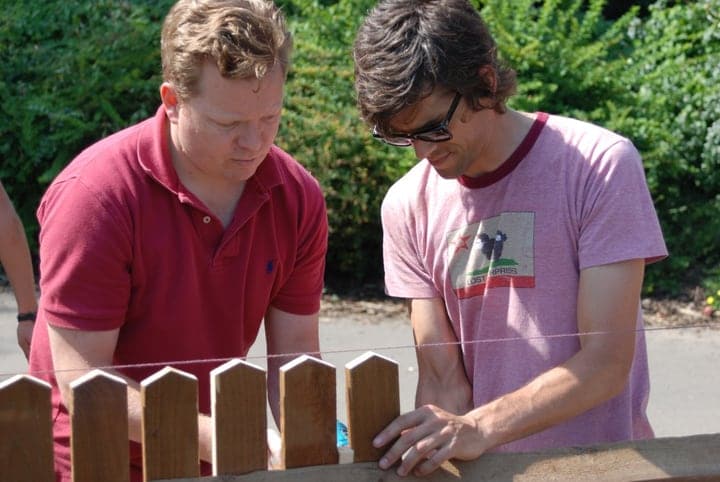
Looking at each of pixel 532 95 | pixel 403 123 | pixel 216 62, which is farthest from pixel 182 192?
pixel 532 95

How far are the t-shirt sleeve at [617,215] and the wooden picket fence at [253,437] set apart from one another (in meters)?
0.38

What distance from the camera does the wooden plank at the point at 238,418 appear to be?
7.06 feet

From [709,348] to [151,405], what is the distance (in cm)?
503

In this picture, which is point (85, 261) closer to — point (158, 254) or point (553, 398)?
point (158, 254)

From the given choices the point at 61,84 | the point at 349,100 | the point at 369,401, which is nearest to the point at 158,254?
the point at 369,401

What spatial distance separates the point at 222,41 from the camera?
7.75 feet

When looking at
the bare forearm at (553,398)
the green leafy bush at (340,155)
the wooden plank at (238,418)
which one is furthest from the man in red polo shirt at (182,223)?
the green leafy bush at (340,155)

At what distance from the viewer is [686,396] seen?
19.0 feet

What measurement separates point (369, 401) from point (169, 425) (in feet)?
1.25

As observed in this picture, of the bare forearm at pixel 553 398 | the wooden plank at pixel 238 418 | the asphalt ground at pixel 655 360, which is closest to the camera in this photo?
the wooden plank at pixel 238 418

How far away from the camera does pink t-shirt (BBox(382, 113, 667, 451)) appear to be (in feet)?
7.99

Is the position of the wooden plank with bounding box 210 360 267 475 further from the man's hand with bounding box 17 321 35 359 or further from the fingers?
the man's hand with bounding box 17 321 35 359

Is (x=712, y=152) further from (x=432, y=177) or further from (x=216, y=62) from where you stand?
(x=216, y=62)

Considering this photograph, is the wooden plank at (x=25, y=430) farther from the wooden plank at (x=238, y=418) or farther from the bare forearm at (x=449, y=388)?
the bare forearm at (x=449, y=388)
